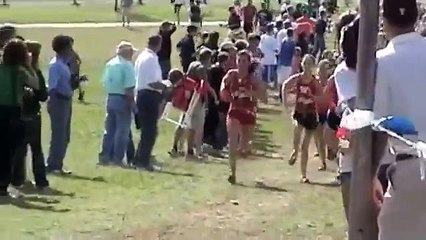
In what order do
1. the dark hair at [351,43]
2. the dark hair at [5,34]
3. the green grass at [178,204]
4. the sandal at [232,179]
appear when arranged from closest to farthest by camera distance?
1. the dark hair at [351,43]
2. the green grass at [178,204]
3. the dark hair at [5,34]
4. the sandal at [232,179]

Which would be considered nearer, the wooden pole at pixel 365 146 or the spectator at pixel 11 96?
the wooden pole at pixel 365 146

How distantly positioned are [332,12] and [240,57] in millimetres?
26017

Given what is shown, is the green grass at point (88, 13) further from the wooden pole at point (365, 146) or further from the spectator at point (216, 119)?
the wooden pole at point (365, 146)

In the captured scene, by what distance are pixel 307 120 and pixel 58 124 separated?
3325mm

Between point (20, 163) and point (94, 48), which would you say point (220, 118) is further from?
point (94, 48)

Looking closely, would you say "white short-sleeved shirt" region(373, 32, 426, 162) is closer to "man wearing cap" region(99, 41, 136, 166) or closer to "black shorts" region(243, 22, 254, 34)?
"man wearing cap" region(99, 41, 136, 166)

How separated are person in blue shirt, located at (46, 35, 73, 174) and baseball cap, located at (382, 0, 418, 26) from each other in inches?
367

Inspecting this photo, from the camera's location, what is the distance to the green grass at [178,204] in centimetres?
1116

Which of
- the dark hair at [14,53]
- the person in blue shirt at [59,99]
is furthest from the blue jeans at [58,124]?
the dark hair at [14,53]

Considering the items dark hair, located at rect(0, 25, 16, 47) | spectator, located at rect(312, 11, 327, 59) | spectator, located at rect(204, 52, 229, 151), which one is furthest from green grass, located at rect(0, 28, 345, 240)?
spectator, located at rect(312, 11, 327, 59)

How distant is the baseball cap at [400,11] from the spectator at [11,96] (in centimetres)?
760

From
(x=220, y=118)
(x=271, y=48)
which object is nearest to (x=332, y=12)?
(x=271, y=48)

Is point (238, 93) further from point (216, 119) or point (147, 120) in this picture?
point (216, 119)

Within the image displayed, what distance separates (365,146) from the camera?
524 centimetres
